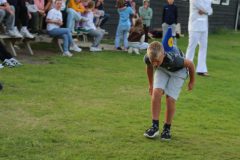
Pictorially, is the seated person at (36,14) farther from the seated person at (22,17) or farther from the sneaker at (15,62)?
the sneaker at (15,62)

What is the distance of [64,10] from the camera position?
45.3 feet

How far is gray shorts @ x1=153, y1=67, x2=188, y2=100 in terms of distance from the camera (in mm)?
6370

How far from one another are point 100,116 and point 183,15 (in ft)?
63.4

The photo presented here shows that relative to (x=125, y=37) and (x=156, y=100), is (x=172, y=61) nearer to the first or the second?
(x=156, y=100)

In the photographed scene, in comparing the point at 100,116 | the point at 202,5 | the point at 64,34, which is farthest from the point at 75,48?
the point at 100,116

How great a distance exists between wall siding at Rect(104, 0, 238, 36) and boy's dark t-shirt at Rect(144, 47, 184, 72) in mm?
13619

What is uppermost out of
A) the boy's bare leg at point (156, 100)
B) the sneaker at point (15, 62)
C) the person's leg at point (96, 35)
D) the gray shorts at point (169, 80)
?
the gray shorts at point (169, 80)

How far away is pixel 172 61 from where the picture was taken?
6121 mm

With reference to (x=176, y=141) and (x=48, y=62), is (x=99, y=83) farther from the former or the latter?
(x=176, y=141)

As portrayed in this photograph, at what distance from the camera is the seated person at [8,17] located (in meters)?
11.4

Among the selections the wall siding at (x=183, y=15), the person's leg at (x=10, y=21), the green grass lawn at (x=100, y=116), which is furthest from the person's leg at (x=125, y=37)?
the wall siding at (x=183, y=15)

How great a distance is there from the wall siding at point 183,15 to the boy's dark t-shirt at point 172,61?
1362 cm

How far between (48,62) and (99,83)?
231 cm

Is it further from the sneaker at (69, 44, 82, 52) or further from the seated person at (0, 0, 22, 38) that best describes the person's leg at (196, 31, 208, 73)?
the seated person at (0, 0, 22, 38)
